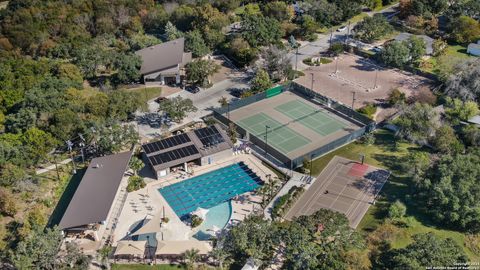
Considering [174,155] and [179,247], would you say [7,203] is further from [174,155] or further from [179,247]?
[179,247]

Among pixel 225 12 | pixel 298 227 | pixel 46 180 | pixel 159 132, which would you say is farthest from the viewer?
pixel 225 12

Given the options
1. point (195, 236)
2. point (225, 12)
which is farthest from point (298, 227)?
point (225, 12)

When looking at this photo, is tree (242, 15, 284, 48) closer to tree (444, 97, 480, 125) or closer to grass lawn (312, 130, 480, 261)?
grass lawn (312, 130, 480, 261)

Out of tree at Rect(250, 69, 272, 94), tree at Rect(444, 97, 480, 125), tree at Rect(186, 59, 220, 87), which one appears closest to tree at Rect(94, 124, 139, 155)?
tree at Rect(186, 59, 220, 87)

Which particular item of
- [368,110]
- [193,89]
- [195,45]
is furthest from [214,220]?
[195,45]

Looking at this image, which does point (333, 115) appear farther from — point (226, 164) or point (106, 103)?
point (106, 103)

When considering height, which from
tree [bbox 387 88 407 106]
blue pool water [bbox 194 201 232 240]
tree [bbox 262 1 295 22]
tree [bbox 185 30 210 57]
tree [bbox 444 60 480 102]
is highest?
tree [bbox 262 1 295 22]
